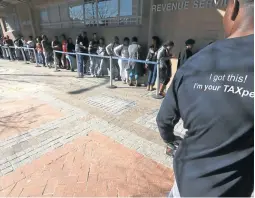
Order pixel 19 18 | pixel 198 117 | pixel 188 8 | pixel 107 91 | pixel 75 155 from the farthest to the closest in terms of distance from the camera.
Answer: pixel 19 18 → pixel 107 91 → pixel 188 8 → pixel 75 155 → pixel 198 117

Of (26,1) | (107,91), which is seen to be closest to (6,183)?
(107,91)

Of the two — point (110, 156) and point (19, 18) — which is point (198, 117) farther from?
point (19, 18)

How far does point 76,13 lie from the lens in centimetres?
947

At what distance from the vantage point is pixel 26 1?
11.6 metres

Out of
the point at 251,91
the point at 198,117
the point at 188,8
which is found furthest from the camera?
the point at 188,8

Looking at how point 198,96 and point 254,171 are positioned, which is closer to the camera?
point 254,171

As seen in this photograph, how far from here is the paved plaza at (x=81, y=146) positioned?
2574mm

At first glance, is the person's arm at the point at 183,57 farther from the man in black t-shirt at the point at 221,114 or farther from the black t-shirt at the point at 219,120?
the black t-shirt at the point at 219,120

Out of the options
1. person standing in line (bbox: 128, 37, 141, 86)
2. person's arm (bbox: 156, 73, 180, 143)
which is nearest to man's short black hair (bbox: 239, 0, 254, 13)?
person's arm (bbox: 156, 73, 180, 143)

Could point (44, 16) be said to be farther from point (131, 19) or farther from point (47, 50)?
point (131, 19)

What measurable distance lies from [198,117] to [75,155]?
2.57 meters

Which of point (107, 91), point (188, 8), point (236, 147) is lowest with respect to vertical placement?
point (107, 91)

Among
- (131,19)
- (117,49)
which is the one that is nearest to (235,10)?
(117,49)

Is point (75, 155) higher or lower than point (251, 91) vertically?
lower
